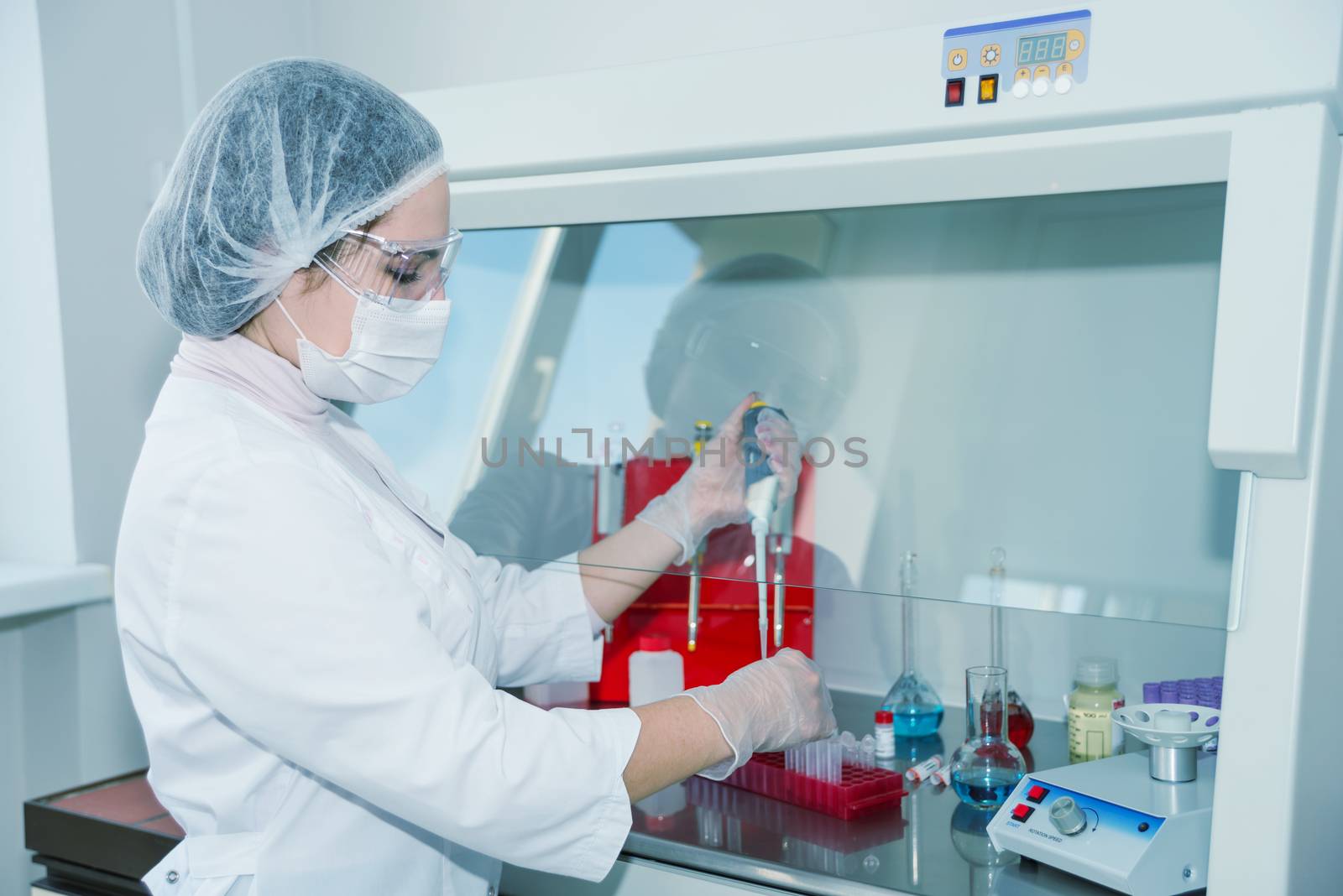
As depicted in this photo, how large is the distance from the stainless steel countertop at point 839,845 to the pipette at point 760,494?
0.20 meters

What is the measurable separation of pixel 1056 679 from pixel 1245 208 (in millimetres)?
787

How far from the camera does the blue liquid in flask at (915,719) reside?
1412 millimetres

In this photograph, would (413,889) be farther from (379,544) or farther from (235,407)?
(235,407)

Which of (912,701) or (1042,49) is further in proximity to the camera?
(912,701)

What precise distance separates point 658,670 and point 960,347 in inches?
22.8

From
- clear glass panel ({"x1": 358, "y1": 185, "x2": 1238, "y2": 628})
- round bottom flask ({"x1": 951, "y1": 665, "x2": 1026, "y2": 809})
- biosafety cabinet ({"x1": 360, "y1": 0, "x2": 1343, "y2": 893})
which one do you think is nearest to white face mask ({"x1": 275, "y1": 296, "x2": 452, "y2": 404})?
biosafety cabinet ({"x1": 360, "y1": 0, "x2": 1343, "y2": 893})

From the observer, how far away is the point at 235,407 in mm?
923

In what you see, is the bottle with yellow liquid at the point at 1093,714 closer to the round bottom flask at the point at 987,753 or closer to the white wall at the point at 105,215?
the round bottom flask at the point at 987,753

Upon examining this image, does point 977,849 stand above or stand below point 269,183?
below

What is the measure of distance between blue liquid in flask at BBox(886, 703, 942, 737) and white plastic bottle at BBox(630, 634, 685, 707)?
291 millimetres

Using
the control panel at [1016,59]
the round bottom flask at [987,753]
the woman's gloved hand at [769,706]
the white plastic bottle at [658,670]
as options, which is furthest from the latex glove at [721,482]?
the control panel at [1016,59]

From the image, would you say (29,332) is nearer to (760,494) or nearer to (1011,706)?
(760,494)

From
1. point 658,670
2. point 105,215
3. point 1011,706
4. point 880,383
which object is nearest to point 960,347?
point 880,383

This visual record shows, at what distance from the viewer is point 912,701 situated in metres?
1.43
